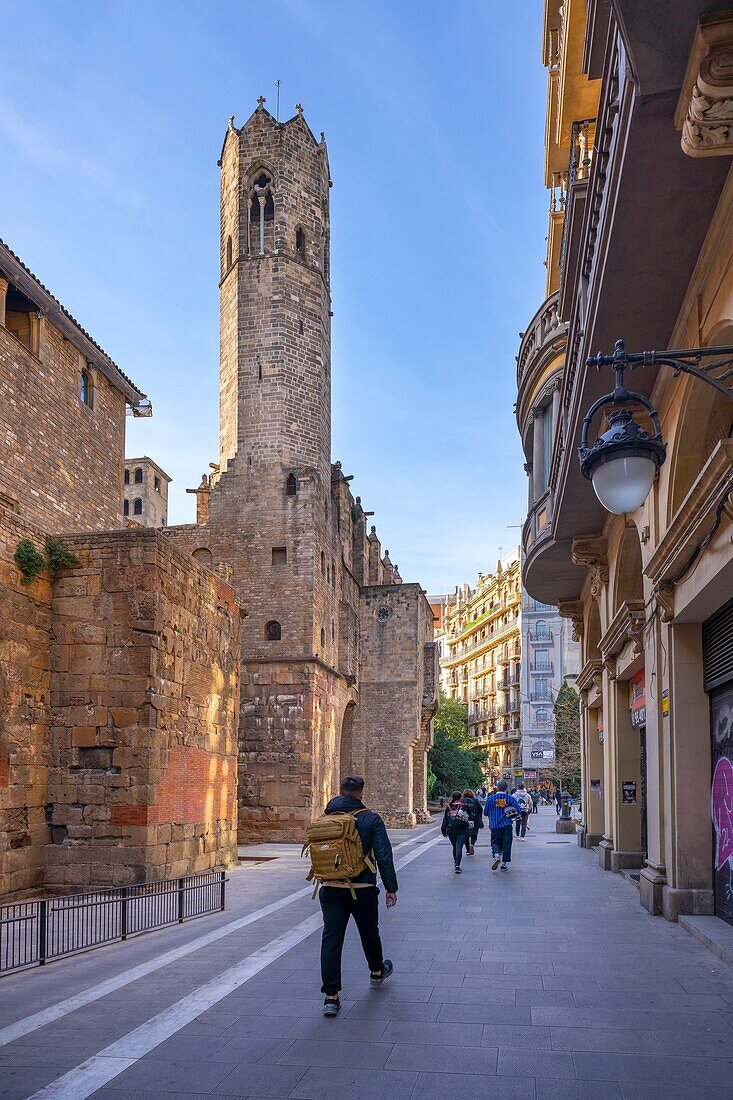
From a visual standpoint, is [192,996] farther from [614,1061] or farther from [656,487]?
[656,487]

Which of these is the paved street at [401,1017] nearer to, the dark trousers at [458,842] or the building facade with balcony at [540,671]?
the dark trousers at [458,842]

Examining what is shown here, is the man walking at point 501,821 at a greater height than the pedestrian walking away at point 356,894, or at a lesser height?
lesser

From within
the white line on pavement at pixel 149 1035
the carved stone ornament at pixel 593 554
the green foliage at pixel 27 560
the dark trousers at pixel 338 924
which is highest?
the carved stone ornament at pixel 593 554

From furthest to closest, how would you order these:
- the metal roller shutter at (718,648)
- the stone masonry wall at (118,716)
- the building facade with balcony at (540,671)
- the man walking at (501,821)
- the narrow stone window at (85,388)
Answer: the building facade with balcony at (540,671), the narrow stone window at (85,388), the man walking at (501,821), the stone masonry wall at (118,716), the metal roller shutter at (718,648)

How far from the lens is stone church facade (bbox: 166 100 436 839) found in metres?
27.3

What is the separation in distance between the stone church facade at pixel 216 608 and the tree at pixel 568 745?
12105 millimetres

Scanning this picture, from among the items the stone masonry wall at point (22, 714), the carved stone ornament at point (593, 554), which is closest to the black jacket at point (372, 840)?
the stone masonry wall at point (22, 714)

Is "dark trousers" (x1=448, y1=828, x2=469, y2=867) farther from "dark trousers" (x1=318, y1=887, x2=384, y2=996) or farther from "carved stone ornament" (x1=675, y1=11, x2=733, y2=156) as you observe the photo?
"carved stone ornament" (x1=675, y1=11, x2=733, y2=156)

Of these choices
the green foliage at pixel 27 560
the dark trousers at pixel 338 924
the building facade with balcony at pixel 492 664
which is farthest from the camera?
the building facade with balcony at pixel 492 664

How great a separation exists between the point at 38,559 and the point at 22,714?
2232mm

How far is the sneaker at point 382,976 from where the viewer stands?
718cm

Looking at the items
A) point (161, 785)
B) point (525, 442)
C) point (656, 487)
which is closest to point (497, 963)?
point (656, 487)

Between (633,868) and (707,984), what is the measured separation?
29.4ft

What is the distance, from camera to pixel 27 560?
1395 centimetres
